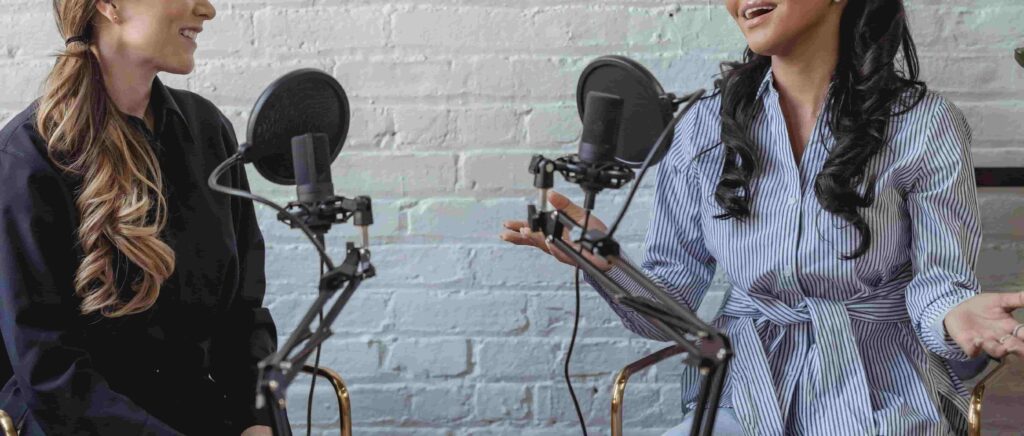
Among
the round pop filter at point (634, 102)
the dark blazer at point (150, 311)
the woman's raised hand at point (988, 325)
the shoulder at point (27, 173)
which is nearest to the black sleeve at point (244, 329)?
the dark blazer at point (150, 311)

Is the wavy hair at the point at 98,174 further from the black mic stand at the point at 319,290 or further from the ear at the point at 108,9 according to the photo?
the black mic stand at the point at 319,290

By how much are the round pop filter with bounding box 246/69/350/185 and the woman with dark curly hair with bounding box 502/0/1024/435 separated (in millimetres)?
498

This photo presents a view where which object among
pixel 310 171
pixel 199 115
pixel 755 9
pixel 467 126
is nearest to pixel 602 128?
pixel 310 171

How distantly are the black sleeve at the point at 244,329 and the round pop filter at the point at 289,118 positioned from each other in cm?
46

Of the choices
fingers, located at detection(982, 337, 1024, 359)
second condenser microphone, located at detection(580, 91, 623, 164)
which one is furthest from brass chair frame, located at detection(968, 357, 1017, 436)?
second condenser microphone, located at detection(580, 91, 623, 164)

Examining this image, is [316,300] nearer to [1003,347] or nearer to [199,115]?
[199,115]

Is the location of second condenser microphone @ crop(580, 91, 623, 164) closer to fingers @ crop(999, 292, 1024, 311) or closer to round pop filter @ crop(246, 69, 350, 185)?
round pop filter @ crop(246, 69, 350, 185)

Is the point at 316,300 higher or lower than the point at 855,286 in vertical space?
higher

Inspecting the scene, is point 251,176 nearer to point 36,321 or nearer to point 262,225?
point 262,225

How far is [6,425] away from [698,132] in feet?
3.14

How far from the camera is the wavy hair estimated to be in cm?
125

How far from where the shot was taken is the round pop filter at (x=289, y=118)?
92 centimetres

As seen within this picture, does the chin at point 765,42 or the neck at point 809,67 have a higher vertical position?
the chin at point 765,42

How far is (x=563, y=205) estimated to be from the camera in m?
1.19
